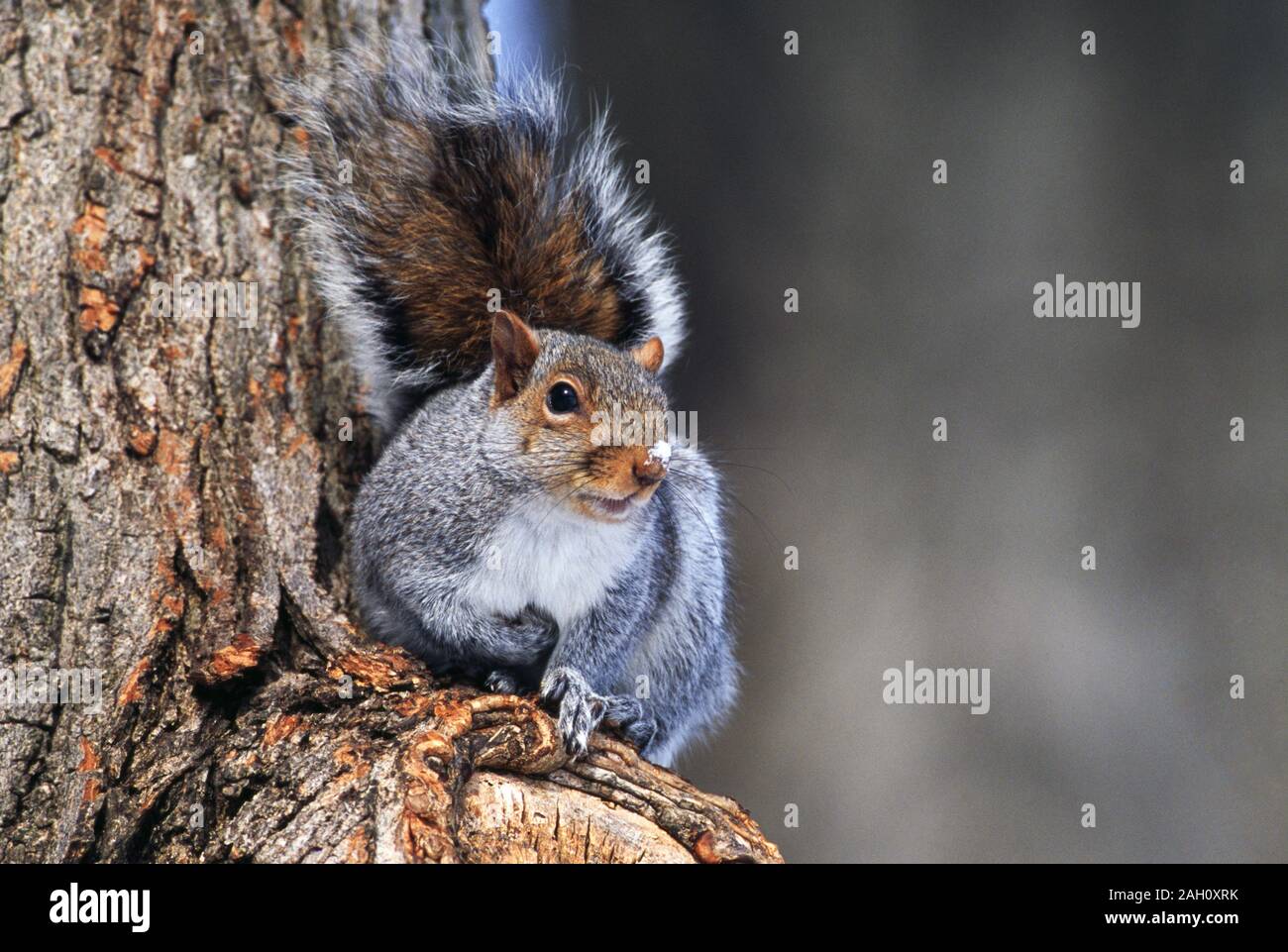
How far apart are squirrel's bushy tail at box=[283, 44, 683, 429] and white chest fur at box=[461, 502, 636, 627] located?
375mm

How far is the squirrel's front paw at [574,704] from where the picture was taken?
1271mm

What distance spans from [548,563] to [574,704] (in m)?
0.21

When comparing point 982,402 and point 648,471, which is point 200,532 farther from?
point 982,402

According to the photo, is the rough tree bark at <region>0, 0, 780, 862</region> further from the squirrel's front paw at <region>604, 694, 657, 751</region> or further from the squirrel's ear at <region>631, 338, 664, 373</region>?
the squirrel's ear at <region>631, 338, 664, 373</region>

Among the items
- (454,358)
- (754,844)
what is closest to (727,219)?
(454,358)

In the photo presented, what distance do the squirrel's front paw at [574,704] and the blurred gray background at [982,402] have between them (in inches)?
31.2

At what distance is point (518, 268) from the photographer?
166cm

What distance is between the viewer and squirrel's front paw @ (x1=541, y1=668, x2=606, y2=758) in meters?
1.27

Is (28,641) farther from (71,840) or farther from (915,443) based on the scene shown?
(915,443)

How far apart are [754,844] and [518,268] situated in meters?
0.94

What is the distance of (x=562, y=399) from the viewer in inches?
54.0

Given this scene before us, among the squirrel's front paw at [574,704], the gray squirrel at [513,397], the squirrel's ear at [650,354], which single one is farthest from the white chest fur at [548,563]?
the squirrel's ear at [650,354]

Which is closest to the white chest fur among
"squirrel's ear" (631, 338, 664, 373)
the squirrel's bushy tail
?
"squirrel's ear" (631, 338, 664, 373)

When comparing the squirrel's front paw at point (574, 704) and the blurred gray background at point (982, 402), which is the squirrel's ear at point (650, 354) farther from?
the blurred gray background at point (982, 402)
